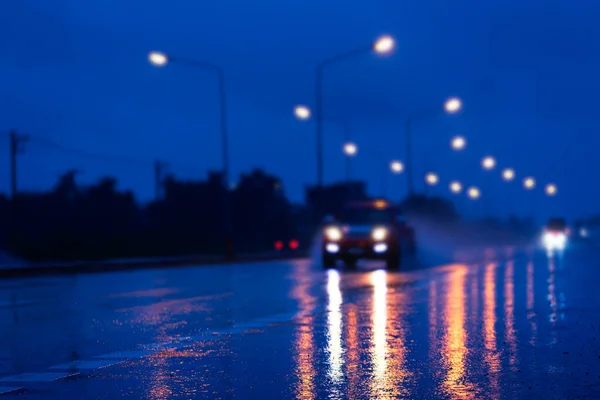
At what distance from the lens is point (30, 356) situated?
33.8 ft

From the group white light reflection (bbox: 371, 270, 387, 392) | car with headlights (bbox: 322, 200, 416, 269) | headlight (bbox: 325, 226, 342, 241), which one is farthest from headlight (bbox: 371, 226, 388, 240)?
white light reflection (bbox: 371, 270, 387, 392)

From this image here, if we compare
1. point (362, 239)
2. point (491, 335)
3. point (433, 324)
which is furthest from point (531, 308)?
point (362, 239)

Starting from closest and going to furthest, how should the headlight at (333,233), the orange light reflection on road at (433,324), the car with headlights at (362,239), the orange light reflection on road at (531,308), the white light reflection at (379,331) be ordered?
1. the white light reflection at (379,331)
2. the orange light reflection on road at (433,324)
3. the orange light reflection on road at (531,308)
4. the car with headlights at (362,239)
5. the headlight at (333,233)

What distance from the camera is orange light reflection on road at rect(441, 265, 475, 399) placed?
8070 mm

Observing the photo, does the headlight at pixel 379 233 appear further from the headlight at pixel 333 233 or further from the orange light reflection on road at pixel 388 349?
the orange light reflection on road at pixel 388 349

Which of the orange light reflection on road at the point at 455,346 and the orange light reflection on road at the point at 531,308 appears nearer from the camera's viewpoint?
the orange light reflection on road at the point at 455,346

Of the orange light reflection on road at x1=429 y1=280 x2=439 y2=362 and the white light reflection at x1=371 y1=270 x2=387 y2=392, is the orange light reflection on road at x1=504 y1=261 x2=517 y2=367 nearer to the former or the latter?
the orange light reflection on road at x1=429 y1=280 x2=439 y2=362

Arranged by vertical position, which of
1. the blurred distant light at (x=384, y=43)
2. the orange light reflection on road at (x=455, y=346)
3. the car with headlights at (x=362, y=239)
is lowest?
the orange light reflection on road at (x=455, y=346)

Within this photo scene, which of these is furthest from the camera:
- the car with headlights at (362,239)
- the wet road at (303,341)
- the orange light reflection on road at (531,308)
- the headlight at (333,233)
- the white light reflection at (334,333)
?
the headlight at (333,233)

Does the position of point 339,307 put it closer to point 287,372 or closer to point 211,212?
point 287,372

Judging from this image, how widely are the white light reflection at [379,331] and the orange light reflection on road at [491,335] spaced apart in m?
0.96

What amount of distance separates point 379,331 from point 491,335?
1.40m

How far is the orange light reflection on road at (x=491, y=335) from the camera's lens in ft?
27.5

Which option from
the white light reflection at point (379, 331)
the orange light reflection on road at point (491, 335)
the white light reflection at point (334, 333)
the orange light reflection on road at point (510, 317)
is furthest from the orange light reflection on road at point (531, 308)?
the white light reflection at point (334, 333)
